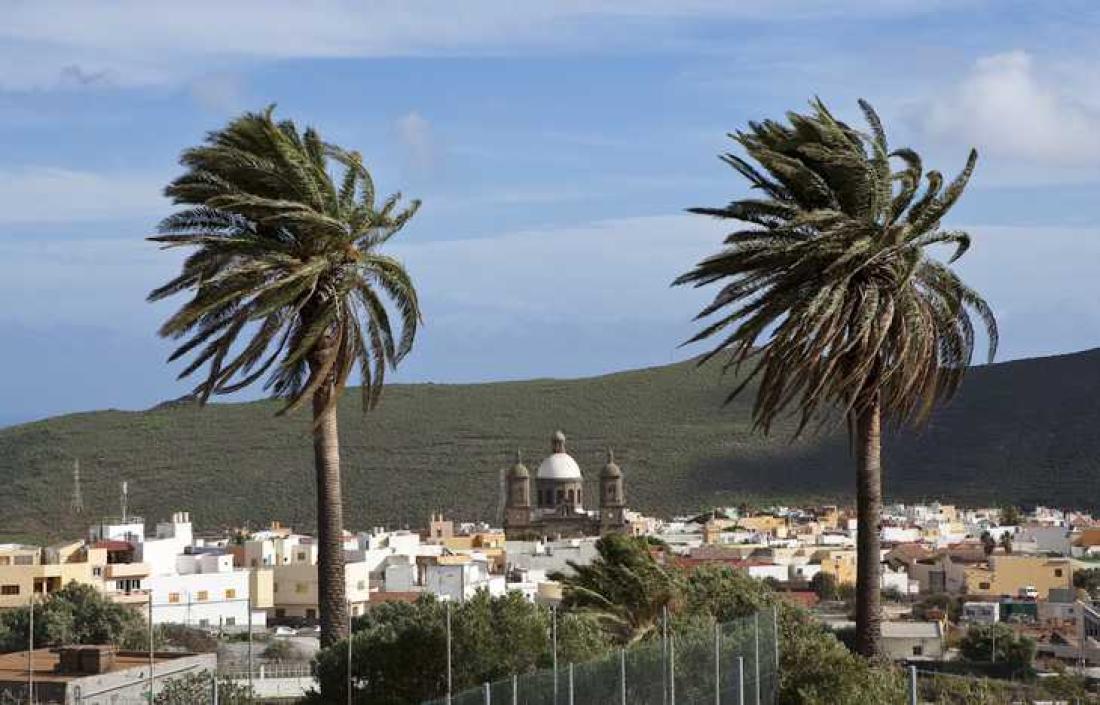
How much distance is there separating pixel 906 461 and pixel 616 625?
130 m

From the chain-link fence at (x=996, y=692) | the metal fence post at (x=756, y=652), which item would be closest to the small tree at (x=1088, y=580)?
the chain-link fence at (x=996, y=692)

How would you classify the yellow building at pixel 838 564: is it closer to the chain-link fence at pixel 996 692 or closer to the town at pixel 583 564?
the town at pixel 583 564

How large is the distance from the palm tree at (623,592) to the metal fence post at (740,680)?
5626mm

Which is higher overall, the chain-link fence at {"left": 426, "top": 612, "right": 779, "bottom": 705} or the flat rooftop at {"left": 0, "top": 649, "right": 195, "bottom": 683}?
the chain-link fence at {"left": 426, "top": 612, "right": 779, "bottom": 705}

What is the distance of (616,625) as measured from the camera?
27.4 meters

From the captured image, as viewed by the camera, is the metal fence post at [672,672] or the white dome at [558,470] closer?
the metal fence post at [672,672]

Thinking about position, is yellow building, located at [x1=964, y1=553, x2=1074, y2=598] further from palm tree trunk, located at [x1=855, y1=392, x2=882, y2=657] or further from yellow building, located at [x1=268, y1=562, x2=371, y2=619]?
palm tree trunk, located at [x1=855, y1=392, x2=882, y2=657]

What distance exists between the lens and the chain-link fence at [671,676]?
1678cm

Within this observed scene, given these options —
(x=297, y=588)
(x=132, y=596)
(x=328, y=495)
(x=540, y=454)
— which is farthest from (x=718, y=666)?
(x=540, y=454)

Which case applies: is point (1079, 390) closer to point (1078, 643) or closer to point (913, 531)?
point (913, 531)

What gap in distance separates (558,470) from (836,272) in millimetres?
100286

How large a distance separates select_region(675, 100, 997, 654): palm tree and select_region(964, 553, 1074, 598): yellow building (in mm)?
59152

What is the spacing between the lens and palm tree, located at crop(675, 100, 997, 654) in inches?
863

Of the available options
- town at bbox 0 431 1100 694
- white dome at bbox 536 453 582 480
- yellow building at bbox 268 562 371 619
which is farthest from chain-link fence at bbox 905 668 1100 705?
white dome at bbox 536 453 582 480
